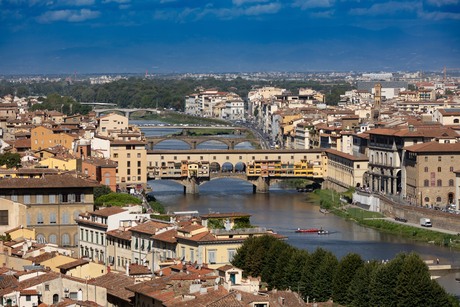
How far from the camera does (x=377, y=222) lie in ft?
114

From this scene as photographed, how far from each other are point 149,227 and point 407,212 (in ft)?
50.6

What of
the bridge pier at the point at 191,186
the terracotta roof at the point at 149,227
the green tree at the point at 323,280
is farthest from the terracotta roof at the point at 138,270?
the bridge pier at the point at 191,186

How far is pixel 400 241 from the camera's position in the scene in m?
31.1

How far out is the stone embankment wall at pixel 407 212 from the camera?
33.0 m

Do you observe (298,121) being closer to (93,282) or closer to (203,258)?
(203,258)

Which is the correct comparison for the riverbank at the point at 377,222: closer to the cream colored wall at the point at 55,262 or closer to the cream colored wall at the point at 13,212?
the cream colored wall at the point at 13,212

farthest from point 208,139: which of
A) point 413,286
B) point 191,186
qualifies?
point 413,286

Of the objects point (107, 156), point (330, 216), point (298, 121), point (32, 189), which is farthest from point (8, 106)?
point (32, 189)

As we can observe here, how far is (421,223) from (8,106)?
104 feet

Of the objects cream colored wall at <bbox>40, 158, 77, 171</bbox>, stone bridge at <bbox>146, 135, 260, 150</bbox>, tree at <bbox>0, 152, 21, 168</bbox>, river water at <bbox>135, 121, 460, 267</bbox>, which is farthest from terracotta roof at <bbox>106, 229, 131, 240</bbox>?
stone bridge at <bbox>146, 135, 260, 150</bbox>

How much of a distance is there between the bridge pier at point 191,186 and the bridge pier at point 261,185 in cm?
171

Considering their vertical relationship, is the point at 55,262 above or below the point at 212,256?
above

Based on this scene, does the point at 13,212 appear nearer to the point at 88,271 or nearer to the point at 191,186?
the point at 88,271

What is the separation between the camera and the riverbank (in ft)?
102
